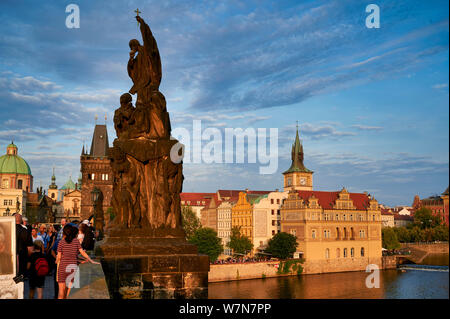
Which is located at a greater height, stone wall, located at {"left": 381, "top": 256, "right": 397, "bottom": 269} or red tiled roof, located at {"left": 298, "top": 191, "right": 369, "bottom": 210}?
red tiled roof, located at {"left": 298, "top": 191, "right": 369, "bottom": 210}

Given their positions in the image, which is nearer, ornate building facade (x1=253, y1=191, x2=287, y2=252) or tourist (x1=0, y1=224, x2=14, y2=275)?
tourist (x1=0, y1=224, x2=14, y2=275)

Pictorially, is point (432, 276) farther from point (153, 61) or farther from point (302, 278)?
point (153, 61)

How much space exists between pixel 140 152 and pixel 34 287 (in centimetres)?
307

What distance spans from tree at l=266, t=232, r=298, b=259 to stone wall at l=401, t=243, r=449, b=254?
3592cm

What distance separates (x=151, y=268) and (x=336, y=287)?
178 ft

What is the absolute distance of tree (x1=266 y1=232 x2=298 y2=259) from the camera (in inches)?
2724

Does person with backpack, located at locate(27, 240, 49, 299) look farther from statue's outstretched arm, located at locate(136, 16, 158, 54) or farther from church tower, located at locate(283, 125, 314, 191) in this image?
church tower, located at locate(283, 125, 314, 191)

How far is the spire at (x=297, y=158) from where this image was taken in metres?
115

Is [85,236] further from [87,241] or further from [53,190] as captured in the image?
[53,190]

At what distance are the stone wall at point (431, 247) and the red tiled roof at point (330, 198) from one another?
18.7 meters

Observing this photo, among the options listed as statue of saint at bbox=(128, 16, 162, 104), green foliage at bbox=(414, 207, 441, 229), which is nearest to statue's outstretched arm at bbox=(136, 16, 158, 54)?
statue of saint at bbox=(128, 16, 162, 104)

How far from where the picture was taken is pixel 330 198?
79.5 meters
